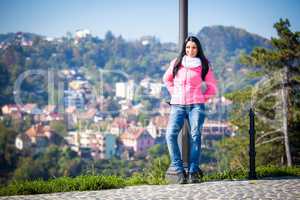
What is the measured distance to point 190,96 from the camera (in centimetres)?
730

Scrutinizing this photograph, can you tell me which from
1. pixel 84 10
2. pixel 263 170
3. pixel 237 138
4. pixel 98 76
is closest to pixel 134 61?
pixel 98 76

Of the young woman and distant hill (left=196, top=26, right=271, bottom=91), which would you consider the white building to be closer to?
distant hill (left=196, top=26, right=271, bottom=91)

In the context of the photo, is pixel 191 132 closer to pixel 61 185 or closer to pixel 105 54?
pixel 61 185

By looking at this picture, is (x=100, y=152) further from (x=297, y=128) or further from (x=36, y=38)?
(x=297, y=128)

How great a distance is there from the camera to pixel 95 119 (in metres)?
87.0

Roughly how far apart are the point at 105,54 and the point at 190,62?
10990 cm

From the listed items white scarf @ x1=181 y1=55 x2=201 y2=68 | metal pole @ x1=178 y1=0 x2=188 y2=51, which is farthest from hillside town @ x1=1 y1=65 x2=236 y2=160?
white scarf @ x1=181 y1=55 x2=201 y2=68

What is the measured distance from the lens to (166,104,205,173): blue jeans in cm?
725

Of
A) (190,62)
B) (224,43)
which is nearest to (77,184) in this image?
(190,62)

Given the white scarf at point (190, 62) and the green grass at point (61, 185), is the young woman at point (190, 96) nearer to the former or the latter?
the white scarf at point (190, 62)

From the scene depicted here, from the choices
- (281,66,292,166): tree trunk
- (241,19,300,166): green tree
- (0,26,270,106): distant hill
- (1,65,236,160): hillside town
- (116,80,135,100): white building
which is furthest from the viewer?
(116,80,135,100): white building

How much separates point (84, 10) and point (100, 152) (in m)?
81.0

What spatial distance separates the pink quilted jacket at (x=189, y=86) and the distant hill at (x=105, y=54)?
55.8 meters

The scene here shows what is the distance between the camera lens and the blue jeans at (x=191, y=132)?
23.8 feet
